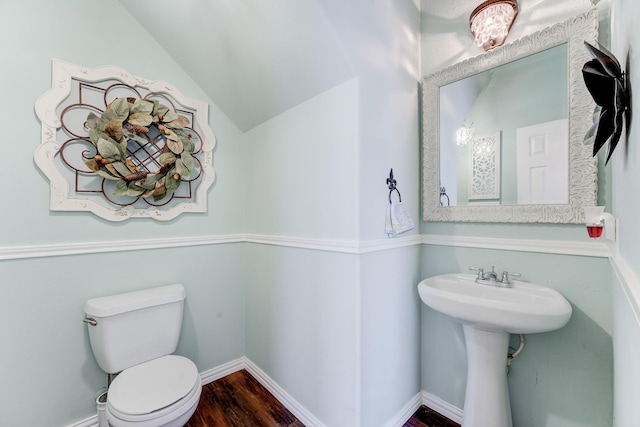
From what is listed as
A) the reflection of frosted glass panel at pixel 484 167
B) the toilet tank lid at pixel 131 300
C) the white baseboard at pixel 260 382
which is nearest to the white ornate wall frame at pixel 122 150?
the toilet tank lid at pixel 131 300

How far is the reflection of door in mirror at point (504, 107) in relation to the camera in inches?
50.8

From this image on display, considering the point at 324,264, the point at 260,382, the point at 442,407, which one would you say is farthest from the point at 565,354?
the point at 260,382

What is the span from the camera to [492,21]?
55.5 inches

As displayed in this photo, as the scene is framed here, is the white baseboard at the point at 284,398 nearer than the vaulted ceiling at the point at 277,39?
No

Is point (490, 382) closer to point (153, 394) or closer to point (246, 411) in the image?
point (246, 411)

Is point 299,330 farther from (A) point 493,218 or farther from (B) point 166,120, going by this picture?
(B) point 166,120

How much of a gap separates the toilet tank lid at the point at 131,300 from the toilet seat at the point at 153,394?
315 mm

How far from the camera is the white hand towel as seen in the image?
1.48 metres

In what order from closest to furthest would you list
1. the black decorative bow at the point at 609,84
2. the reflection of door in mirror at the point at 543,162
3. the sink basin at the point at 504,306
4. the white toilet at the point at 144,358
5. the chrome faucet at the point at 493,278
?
the black decorative bow at the point at 609,84 < the sink basin at the point at 504,306 < the white toilet at the point at 144,358 < the reflection of door in mirror at the point at 543,162 < the chrome faucet at the point at 493,278

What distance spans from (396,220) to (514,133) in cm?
77

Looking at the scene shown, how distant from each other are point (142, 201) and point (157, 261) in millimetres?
404

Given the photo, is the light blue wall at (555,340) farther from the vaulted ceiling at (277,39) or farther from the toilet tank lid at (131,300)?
the toilet tank lid at (131,300)

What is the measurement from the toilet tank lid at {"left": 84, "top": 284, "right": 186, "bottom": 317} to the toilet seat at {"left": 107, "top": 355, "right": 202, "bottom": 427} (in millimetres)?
315

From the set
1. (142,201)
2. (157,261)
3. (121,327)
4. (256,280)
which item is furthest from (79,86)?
(256,280)
